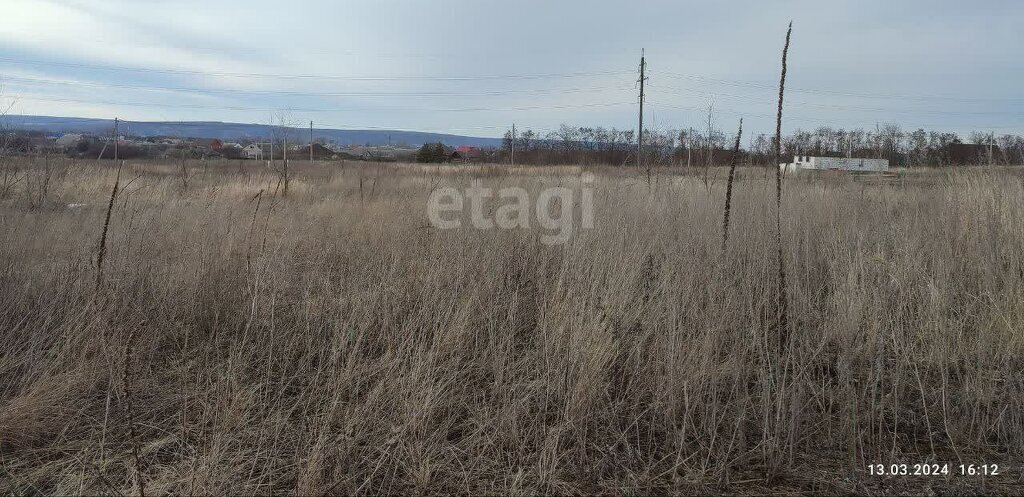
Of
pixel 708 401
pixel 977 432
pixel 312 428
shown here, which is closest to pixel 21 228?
pixel 312 428

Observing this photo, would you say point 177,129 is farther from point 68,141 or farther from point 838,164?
point 838,164

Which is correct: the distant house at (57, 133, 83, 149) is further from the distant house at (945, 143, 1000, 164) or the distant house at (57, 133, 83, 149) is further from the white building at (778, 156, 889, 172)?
the distant house at (945, 143, 1000, 164)

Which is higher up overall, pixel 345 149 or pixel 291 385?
pixel 345 149

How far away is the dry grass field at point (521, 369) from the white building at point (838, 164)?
7.24 m

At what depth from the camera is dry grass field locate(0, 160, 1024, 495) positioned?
2.05 meters

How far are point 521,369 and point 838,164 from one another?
16574 mm

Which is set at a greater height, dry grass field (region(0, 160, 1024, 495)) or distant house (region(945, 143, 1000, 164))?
distant house (region(945, 143, 1000, 164))

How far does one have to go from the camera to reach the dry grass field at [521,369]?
2.05m

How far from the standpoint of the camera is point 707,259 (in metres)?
3.95

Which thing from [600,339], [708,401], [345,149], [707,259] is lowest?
[708,401]

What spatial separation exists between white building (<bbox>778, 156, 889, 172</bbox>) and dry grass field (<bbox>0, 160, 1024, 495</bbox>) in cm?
724

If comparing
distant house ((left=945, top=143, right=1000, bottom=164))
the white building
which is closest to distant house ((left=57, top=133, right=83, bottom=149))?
the white building

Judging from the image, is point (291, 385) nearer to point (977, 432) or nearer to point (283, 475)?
point (283, 475)

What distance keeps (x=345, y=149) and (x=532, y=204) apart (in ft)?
176
